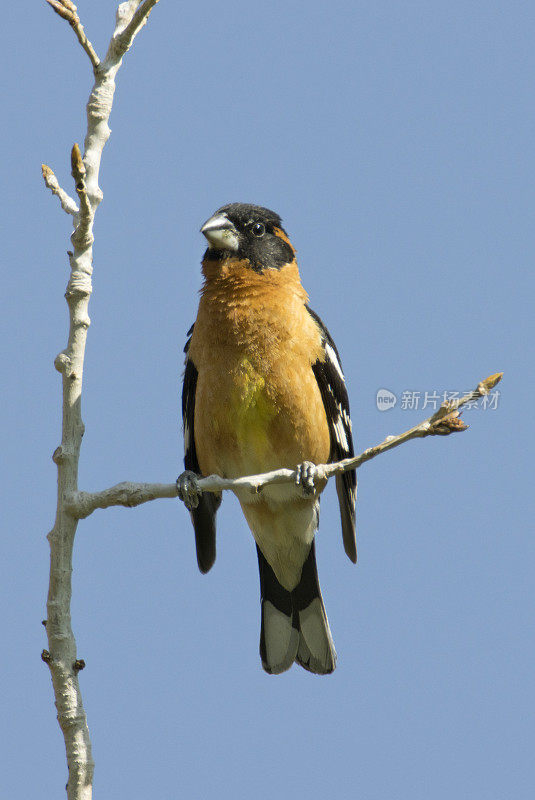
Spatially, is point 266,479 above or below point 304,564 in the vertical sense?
above

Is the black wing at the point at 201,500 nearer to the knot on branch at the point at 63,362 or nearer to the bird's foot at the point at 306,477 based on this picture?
the bird's foot at the point at 306,477

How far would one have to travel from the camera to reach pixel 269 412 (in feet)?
20.9

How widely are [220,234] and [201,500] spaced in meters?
2.35

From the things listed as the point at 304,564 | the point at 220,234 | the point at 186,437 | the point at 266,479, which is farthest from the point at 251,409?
the point at 304,564

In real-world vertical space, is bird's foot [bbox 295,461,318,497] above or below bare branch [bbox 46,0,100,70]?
below

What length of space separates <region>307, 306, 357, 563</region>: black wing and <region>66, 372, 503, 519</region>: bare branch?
6.38ft

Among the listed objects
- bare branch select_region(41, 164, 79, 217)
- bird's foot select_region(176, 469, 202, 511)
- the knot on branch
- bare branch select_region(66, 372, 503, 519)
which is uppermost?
bare branch select_region(41, 164, 79, 217)

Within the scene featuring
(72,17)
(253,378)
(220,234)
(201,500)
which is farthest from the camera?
(201,500)

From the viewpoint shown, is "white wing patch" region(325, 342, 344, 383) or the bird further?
"white wing patch" region(325, 342, 344, 383)

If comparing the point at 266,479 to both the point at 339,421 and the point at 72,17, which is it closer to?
the point at 339,421

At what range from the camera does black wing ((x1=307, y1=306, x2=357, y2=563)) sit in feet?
22.8

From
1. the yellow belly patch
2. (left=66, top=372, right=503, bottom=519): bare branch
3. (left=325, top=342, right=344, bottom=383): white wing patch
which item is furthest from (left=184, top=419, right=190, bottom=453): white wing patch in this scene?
(left=66, top=372, right=503, bottom=519): bare branch

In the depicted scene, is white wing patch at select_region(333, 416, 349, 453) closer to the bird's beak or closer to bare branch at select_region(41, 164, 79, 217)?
the bird's beak

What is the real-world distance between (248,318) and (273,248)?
90 centimetres
